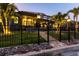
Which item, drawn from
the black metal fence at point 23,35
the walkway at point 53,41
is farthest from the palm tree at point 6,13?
the walkway at point 53,41

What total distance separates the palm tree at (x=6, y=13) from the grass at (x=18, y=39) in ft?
0.50

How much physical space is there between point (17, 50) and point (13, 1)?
1035mm

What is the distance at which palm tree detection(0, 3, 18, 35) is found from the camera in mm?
5562

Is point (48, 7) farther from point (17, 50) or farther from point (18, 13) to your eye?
point (17, 50)

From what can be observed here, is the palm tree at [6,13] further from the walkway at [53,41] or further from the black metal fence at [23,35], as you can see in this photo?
the walkway at [53,41]

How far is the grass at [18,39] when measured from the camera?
5664 mm

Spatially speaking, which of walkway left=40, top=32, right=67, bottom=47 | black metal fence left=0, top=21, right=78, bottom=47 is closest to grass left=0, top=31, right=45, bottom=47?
black metal fence left=0, top=21, right=78, bottom=47

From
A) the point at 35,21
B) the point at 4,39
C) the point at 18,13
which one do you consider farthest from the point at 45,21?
the point at 4,39

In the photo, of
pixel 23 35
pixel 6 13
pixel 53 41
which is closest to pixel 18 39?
pixel 23 35

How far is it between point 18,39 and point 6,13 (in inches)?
24.7

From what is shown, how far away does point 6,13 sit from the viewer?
224 inches

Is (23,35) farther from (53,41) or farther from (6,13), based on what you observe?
(53,41)

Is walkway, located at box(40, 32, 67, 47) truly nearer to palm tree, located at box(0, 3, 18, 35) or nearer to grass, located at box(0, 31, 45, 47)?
grass, located at box(0, 31, 45, 47)

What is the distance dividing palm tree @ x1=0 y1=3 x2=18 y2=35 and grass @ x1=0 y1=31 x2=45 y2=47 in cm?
15
